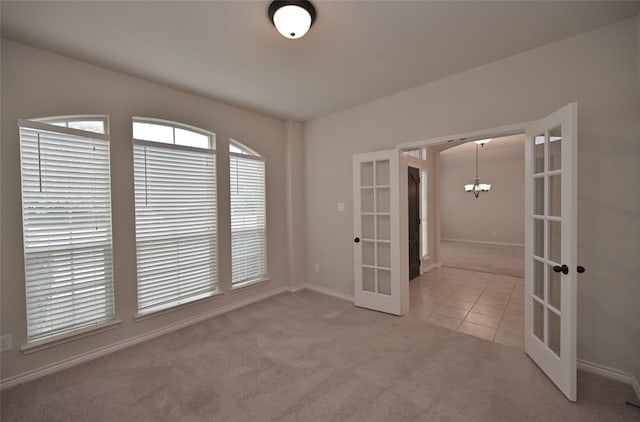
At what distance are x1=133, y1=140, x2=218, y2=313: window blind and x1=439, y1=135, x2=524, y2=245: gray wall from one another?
7.30 m

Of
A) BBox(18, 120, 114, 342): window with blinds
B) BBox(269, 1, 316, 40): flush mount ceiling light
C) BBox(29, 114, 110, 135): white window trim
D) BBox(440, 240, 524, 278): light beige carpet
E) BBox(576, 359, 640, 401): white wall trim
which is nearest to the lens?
BBox(269, 1, 316, 40): flush mount ceiling light

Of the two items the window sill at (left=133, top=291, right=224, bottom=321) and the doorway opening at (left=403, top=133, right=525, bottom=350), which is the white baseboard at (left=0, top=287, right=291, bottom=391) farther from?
the doorway opening at (left=403, top=133, right=525, bottom=350)

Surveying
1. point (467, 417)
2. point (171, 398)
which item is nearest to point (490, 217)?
point (467, 417)

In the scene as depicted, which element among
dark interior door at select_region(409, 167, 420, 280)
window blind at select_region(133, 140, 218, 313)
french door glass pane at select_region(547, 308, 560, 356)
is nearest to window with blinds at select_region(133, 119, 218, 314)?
window blind at select_region(133, 140, 218, 313)

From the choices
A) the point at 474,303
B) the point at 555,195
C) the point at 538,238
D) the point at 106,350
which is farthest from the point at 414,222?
the point at 106,350

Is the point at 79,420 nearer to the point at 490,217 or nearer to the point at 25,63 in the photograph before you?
the point at 25,63

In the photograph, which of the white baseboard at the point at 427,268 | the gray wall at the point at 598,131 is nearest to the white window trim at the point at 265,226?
the gray wall at the point at 598,131

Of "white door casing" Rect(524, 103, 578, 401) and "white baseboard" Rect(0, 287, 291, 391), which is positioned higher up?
"white door casing" Rect(524, 103, 578, 401)

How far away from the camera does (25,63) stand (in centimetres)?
214

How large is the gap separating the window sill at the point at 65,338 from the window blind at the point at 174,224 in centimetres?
30

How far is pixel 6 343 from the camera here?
205 cm

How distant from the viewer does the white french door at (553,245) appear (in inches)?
71.6

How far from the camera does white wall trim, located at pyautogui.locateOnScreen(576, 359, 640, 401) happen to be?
1948 millimetres

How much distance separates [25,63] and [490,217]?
10324mm
